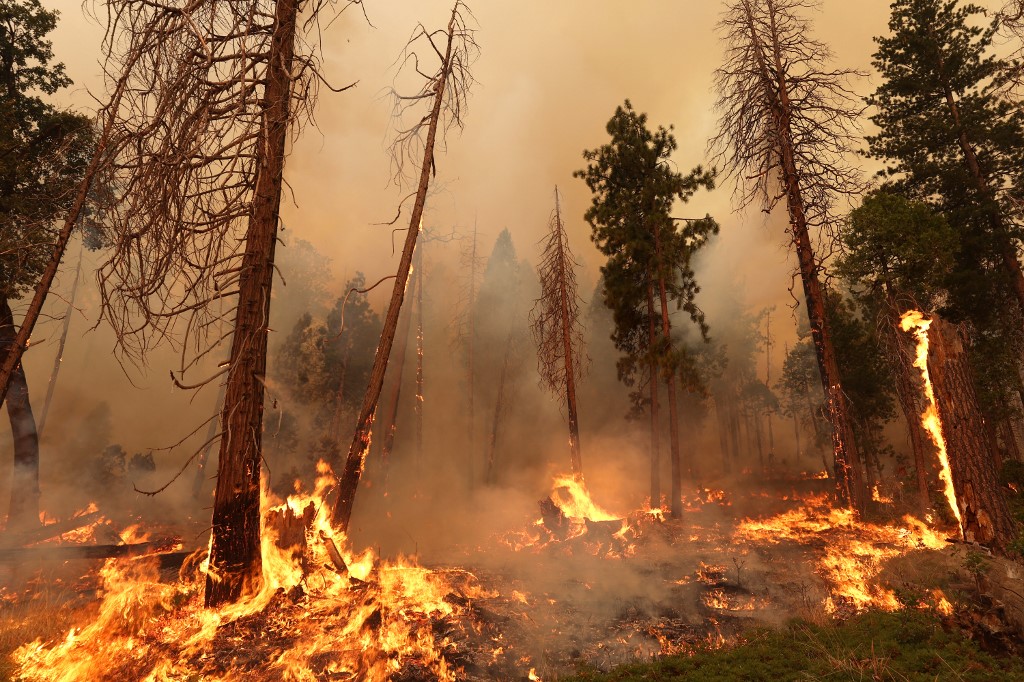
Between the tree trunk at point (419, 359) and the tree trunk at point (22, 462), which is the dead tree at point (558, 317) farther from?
the tree trunk at point (22, 462)

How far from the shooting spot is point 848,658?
4.80 m

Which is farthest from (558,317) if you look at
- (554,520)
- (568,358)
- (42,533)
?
(42,533)

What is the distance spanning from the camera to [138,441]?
111 ft

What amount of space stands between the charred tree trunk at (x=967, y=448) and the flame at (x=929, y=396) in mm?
100

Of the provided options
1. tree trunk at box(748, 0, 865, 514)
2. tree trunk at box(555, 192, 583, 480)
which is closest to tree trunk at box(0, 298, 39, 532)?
tree trunk at box(555, 192, 583, 480)

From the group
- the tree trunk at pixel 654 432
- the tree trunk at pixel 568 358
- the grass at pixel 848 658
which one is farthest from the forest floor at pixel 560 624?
the tree trunk at pixel 568 358

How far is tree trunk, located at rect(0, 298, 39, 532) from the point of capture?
487 inches

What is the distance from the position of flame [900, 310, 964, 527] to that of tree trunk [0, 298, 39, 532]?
64.2 ft

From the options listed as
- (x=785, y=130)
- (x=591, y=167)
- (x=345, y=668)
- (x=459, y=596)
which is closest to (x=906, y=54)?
(x=785, y=130)

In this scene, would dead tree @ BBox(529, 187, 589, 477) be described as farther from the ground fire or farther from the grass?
the grass

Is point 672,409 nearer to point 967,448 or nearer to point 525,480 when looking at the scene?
point 967,448

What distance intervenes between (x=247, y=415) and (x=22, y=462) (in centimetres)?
1223

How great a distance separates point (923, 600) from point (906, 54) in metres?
19.6

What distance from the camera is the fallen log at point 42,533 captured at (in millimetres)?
11062
